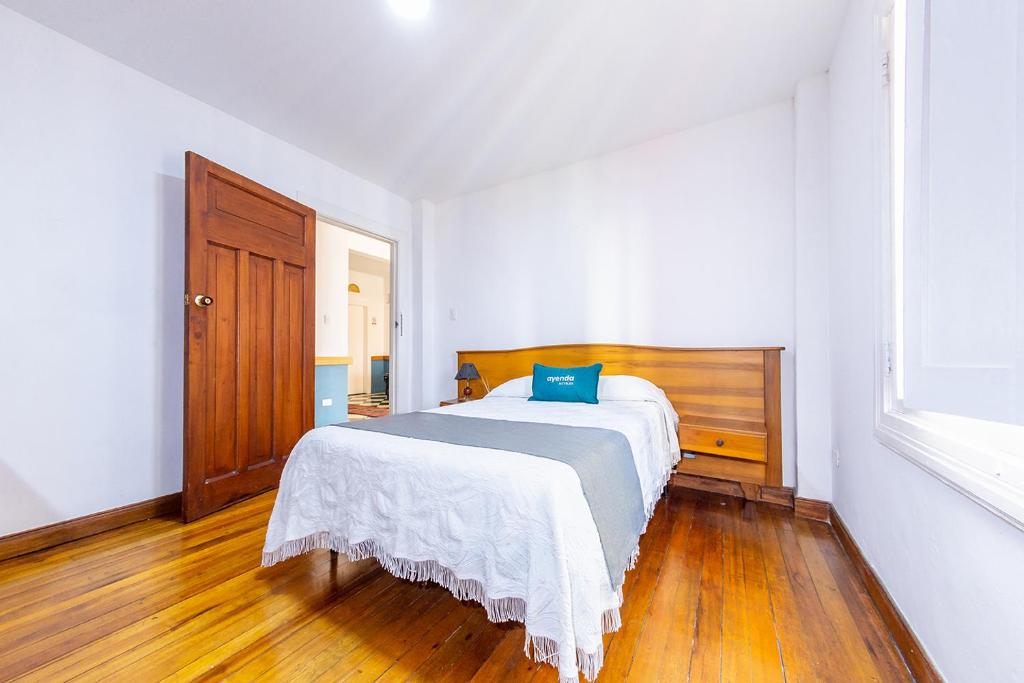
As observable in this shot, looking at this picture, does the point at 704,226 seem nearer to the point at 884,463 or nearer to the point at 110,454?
the point at 884,463

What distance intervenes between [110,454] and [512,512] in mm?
2451

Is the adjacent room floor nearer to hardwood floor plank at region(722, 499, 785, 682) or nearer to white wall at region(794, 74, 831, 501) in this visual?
hardwood floor plank at region(722, 499, 785, 682)

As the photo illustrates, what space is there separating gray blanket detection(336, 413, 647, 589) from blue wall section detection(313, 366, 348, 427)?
291 centimetres

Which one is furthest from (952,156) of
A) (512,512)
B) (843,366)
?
(843,366)

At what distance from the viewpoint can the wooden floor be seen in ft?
3.55

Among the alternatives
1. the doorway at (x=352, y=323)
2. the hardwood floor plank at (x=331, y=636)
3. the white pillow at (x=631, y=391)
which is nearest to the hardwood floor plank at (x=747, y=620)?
the white pillow at (x=631, y=391)

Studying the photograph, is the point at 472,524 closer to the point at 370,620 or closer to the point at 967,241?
the point at 370,620

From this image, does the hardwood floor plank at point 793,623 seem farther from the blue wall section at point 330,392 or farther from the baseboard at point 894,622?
the blue wall section at point 330,392

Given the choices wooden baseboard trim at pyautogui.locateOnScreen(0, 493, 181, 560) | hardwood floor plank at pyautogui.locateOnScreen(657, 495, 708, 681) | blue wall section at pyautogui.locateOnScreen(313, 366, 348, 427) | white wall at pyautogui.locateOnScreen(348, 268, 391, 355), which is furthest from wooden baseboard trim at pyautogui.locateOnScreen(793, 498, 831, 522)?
white wall at pyautogui.locateOnScreen(348, 268, 391, 355)

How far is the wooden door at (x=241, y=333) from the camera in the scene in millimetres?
2156

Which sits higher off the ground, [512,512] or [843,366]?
[843,366]

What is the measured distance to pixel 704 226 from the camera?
270 cm

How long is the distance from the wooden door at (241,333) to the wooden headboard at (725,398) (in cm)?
246

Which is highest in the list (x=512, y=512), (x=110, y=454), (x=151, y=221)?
(x=151, y=221)
